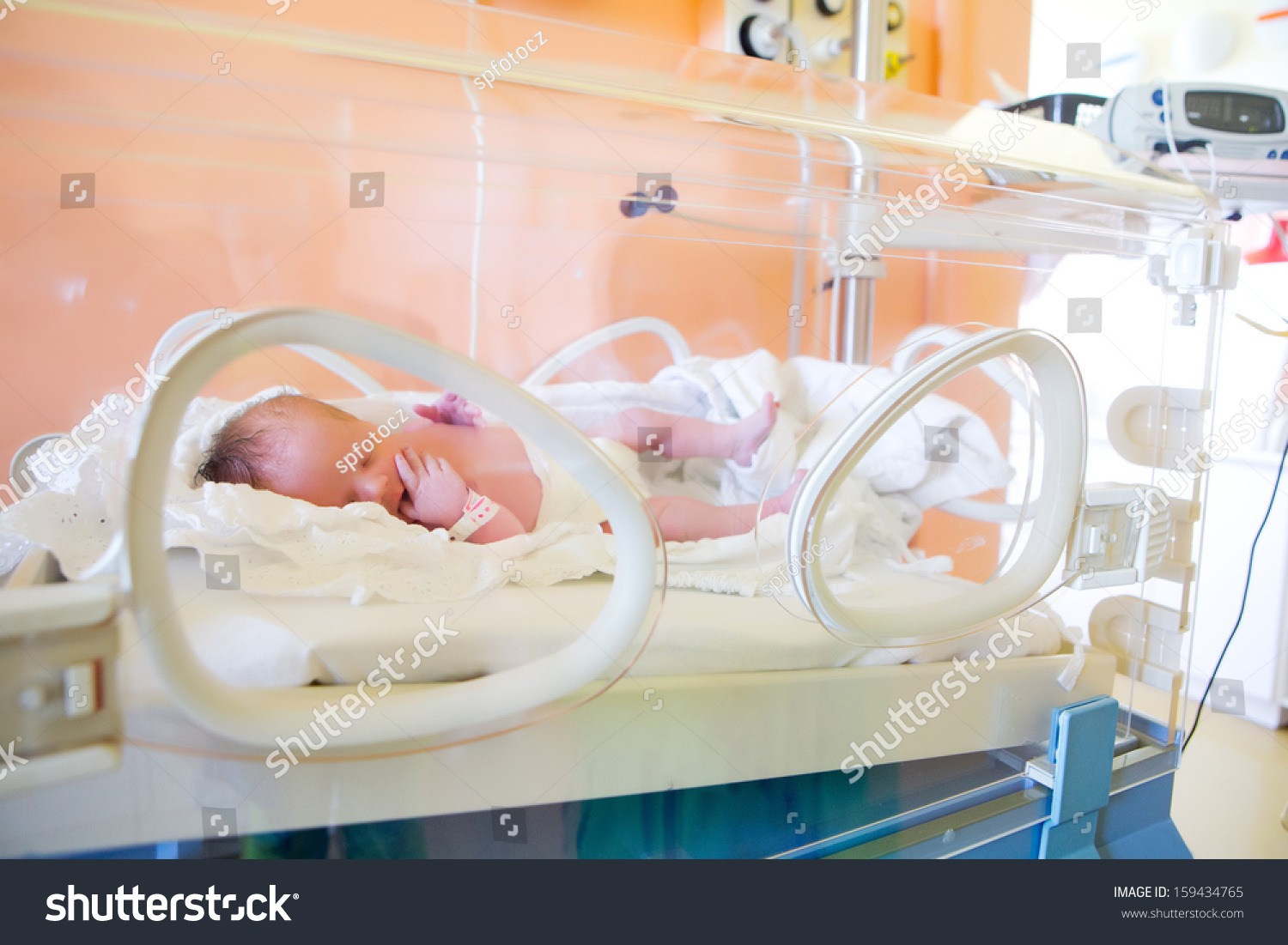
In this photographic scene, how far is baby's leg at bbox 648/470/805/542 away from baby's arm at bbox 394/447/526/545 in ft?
0.59

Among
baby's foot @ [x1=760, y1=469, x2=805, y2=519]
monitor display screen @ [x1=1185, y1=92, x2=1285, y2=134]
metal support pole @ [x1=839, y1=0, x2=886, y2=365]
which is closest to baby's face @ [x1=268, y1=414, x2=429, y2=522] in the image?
baby's foot @ [x1=760, y1=469, x2=805, y2=519]

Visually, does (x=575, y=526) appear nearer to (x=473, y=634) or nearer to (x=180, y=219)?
(x=473, y=634)

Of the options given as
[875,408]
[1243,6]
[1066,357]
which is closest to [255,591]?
[875,408]

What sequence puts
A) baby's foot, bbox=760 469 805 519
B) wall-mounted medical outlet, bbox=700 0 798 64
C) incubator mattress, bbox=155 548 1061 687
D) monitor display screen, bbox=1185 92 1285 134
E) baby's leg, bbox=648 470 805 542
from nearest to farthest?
incubator mattress, bbox=155 548 1061 687, baby's foot, bbox=760 469 805 519, baby's leg, bbox=648 470 805 542, monitor display screen, bbox=1185 92 1285 134, wall-mounted medical outlet, bbox=700 0 798 64

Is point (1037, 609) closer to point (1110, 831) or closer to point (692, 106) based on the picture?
point (1110, 831)

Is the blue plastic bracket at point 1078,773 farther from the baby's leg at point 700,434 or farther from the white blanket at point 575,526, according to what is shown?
the baby's leg at point 700,434

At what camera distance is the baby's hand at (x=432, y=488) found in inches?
31.0

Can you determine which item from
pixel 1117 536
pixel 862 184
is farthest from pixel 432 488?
pixel 1117 536

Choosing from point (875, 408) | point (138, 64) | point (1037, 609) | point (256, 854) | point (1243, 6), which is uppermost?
point (1243, 6)

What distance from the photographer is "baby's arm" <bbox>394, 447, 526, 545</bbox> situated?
0.79 meters

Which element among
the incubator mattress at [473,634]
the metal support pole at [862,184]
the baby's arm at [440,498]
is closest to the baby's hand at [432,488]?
the baby's arm at [440,498]

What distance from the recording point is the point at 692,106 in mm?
792

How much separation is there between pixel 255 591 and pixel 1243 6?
2.12 metres

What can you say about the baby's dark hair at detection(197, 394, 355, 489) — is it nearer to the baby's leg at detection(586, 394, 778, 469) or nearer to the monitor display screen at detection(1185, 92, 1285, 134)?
the baby's leg at detection(586, 394, 778, 469)
